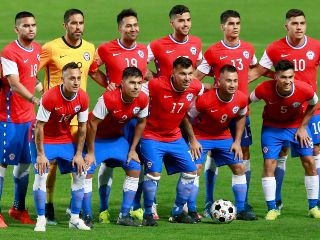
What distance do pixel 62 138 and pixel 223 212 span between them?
2.30 m

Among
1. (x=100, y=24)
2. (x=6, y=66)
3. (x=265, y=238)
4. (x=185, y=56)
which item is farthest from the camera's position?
(x=100, y=24)

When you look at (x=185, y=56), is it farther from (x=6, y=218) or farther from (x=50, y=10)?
(x=50, y=10)

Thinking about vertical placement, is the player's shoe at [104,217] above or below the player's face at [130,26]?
below

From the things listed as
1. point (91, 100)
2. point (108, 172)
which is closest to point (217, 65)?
point (108, 172)

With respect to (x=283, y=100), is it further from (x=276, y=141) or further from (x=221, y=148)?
(x=221, y=148)

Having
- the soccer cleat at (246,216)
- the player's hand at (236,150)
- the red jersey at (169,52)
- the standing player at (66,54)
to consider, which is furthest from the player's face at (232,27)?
the soccer cleat at (246,216)

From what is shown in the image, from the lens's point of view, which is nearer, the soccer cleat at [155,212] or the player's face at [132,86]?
the player's face at [132,86]

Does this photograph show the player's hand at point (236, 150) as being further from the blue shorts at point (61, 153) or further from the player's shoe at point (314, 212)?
the blue shorts at point (61, 153)

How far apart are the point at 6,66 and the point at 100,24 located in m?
26.8

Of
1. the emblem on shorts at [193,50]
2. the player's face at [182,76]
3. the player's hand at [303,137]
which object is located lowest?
the player's hand at [303,137]

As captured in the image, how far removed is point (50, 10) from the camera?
4456cm

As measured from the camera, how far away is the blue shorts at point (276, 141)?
1628 centimetres

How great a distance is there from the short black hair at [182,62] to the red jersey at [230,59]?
1193mm

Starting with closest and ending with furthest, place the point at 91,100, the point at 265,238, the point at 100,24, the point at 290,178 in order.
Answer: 1. the point at 265,238
2. the point at 290,178
3. the point at 91,100
4. the point at 100,24
